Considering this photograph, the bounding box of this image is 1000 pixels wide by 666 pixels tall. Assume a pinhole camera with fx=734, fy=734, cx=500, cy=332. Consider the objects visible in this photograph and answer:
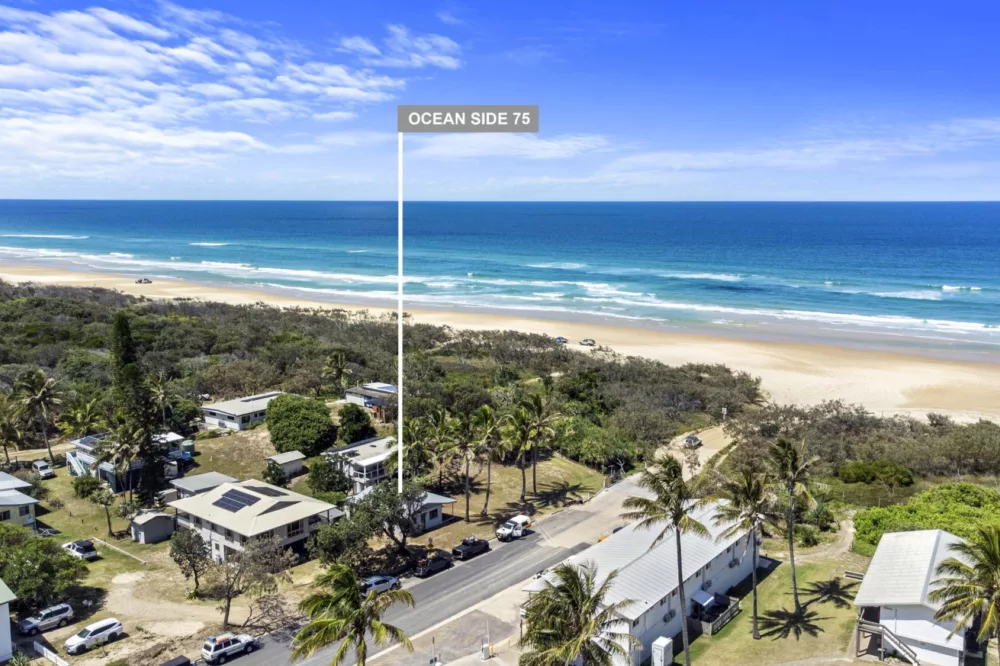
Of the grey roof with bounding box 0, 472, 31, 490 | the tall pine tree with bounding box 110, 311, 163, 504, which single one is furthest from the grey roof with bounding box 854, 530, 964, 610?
the grey roof with bounding box 0, 472, 31, 490

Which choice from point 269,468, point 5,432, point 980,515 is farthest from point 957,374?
point 5,432

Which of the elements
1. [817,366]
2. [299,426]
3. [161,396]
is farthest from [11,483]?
[817,366]

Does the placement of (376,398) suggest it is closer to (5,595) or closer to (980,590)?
(5,595)

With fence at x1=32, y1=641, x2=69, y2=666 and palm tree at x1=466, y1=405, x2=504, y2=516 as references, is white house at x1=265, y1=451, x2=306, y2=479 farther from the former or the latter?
fence at x1=32, y1=641, x2=69, y2=666

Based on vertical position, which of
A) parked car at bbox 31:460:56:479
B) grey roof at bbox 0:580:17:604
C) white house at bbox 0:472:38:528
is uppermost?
grey roof at bbox 0:580:17:604

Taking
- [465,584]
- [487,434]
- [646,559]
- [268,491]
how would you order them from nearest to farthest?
1. [646,559]
2. [465,584]
3. [268,491]
4. [487,434]
